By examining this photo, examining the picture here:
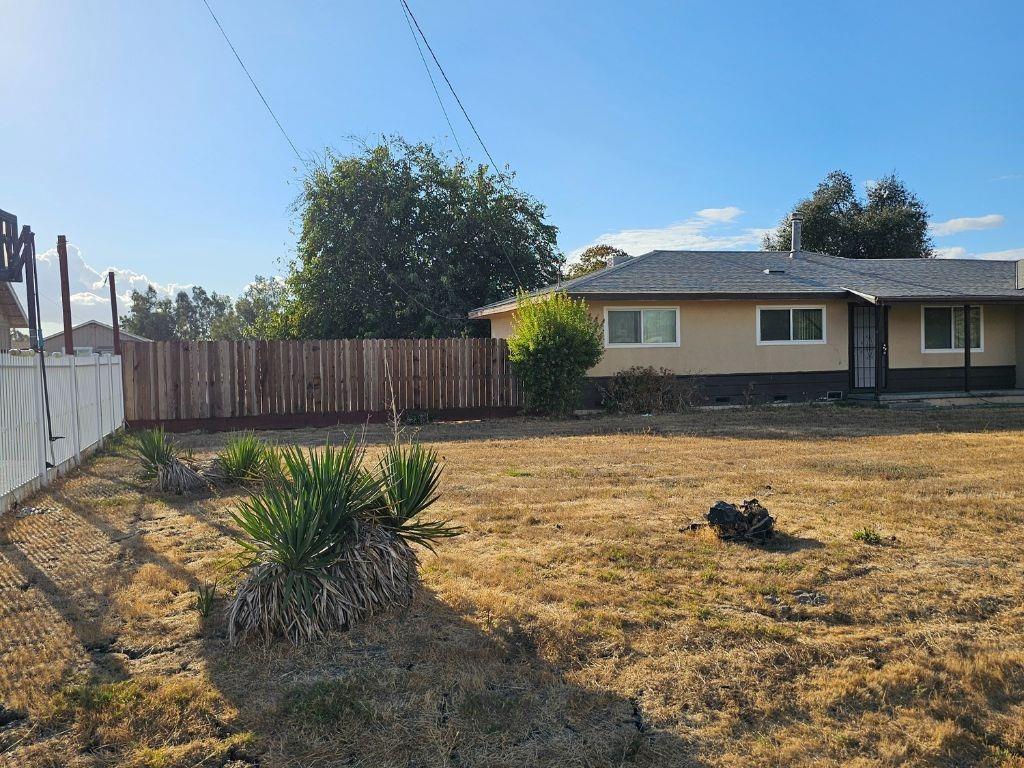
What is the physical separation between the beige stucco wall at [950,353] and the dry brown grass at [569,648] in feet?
43.1

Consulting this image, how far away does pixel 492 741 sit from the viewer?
323 cm

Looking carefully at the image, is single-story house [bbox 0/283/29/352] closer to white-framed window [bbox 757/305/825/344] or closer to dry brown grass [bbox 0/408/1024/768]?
dry brown grass [bbox 0/408/1024/768]

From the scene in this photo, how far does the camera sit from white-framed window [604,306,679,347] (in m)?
17.4

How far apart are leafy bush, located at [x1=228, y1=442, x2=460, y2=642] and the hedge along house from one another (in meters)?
12.3

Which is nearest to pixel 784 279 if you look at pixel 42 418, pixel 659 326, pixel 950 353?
pixel 659 326

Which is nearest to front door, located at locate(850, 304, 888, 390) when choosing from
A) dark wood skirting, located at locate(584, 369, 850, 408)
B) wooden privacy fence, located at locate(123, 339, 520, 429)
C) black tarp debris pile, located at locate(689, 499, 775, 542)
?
dark wood skirting, located at locate(584, 369, 850, 408)

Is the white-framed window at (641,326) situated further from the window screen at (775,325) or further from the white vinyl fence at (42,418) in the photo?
the white vinyl fence at (42,418)

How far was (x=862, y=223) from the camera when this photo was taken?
121 ft

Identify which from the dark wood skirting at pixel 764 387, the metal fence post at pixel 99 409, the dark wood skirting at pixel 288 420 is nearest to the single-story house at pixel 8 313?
the dark wood skirting at pixel 288 420

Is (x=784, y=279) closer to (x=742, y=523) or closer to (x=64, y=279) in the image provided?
(x=742, y=523)

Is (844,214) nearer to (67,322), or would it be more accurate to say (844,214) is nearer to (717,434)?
(717,434)

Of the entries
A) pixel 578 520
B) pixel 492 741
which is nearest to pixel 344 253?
pixel 578 520

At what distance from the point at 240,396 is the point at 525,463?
8935 mm

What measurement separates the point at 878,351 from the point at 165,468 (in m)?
16.1
